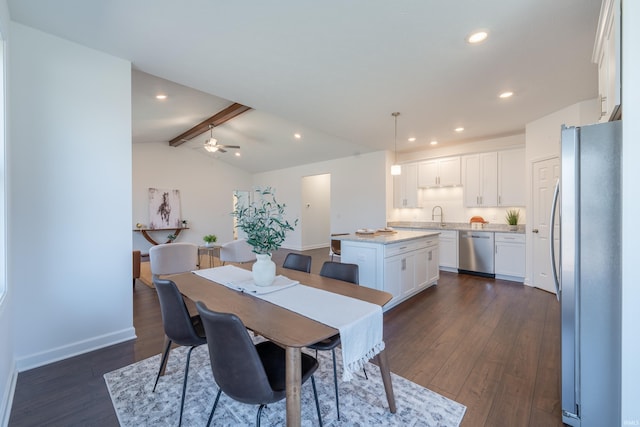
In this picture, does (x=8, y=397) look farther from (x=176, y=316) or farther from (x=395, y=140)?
(x=395, y=140)

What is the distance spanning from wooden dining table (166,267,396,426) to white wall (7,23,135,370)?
0.89m

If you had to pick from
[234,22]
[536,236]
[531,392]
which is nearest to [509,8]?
[234,22]

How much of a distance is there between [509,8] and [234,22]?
2.01m

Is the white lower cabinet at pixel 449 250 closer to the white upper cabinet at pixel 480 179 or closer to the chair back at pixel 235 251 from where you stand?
the white upper cabinet at pixel 480 179

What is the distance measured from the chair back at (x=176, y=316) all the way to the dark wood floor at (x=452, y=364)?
590mm

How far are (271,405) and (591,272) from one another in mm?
2048

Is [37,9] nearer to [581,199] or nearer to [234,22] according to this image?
[234,22]

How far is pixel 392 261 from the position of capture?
333 cm

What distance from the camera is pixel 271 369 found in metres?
1.43

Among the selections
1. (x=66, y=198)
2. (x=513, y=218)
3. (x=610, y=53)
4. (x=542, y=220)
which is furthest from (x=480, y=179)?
(x=66, y=198)

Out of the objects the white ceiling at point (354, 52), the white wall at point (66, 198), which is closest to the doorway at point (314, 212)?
the white ceiling at point (354, 52)

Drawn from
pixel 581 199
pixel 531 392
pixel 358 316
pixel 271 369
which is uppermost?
pixel 581 199

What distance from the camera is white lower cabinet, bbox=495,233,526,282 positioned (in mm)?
4551

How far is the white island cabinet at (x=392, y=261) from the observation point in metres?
3.24
